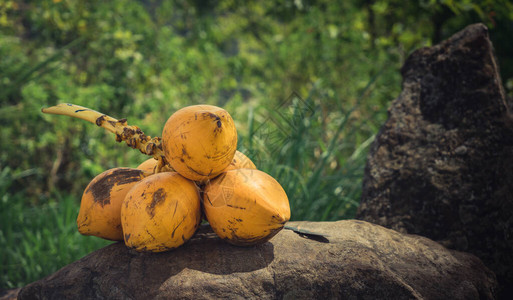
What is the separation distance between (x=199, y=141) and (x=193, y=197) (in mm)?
251

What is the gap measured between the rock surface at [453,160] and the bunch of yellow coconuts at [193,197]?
935 millimetres

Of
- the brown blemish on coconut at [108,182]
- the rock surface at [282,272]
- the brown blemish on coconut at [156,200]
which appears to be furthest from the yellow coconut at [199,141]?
the rock surface at [282,272]

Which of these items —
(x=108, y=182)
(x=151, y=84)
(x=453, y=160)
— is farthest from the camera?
(x=151, y=84)

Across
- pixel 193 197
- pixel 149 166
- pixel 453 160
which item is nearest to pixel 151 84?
pixel 149 166

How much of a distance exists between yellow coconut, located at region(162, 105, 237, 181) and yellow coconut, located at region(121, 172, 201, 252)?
0.08 metres

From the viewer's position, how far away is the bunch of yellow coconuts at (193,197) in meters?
1.47

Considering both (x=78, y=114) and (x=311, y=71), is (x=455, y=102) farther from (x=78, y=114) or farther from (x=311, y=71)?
(x=311, y=71)

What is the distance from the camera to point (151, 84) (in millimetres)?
5328

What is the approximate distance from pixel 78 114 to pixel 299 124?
1.57 meters

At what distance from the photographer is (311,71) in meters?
5.79

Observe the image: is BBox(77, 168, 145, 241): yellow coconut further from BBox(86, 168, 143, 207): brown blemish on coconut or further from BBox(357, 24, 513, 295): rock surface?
BBox(357, 24, 513, 295): rock surface

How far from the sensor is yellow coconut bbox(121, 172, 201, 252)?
57.7 inches

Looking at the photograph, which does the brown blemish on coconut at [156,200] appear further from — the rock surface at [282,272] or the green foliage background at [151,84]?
the green foliage background at [151,84]

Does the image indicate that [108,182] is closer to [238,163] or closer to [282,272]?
[238,163]
